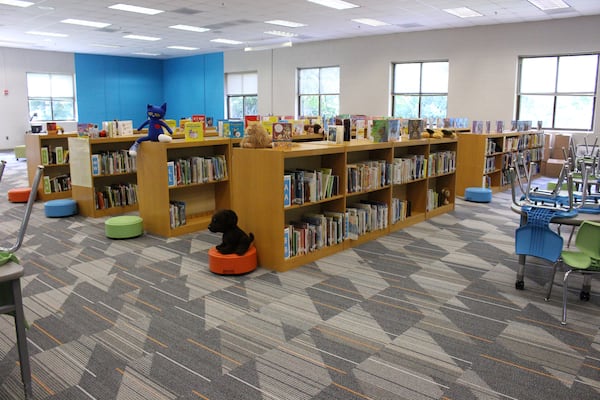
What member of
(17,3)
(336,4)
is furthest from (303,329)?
(17,3)

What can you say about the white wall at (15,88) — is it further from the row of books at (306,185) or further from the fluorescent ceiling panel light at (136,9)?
the row of books at (306,185)

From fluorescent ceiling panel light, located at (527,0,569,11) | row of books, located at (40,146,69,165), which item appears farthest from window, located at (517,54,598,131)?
row of books, located at (40,146,69,165)

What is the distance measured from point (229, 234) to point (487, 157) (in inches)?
263

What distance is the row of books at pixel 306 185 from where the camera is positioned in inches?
189

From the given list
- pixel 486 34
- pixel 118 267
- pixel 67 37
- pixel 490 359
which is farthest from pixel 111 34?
pixel 490 359

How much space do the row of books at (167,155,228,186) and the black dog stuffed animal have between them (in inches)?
63.0

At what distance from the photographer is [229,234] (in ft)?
15.7

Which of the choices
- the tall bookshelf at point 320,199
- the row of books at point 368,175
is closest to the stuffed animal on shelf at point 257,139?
the tall bookshelf at point 320,199

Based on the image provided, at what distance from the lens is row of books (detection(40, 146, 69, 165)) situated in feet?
27.0

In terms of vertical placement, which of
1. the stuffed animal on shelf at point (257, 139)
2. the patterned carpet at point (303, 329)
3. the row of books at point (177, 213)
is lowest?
the patterned carpet at point (303, 329)

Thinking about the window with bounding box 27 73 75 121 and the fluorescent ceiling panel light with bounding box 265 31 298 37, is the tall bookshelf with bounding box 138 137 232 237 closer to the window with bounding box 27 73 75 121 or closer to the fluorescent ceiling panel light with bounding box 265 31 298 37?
the fluorescent ceiling panel light with bounding box 265 31 298 37

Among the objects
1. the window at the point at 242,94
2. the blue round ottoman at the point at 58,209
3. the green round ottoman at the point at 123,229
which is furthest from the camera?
the window at the point at 242,94

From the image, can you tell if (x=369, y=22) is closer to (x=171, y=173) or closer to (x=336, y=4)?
(x=336, y=4)

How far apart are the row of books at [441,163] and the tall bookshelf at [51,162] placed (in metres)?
6.08
